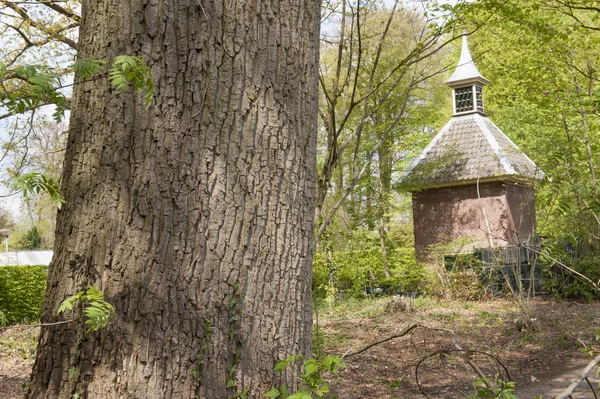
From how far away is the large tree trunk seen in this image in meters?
2.29

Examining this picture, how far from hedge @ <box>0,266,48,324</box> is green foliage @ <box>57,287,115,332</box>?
450 inches

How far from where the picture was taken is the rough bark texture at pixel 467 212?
1825 centimetres

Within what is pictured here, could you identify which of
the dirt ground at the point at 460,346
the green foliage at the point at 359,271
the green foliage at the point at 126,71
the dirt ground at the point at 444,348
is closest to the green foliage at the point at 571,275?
the dirt ground at the point at 460,346

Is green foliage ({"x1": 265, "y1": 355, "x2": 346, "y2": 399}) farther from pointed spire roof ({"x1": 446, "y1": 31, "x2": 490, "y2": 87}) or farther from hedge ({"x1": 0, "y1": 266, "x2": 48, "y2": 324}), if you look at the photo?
pointed spire roof ({"x1": 446, "y1": 31, "x2": 490, "y2": 87})

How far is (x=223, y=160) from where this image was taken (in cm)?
240

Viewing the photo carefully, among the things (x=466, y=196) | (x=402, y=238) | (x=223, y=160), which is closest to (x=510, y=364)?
(x=223, y=160)

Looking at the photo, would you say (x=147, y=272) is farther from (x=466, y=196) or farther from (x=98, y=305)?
(x=466, y=196)

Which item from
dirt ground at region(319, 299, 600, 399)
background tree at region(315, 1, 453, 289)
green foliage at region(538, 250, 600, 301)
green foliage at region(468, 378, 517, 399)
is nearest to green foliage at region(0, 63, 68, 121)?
green foliage at region(468, 378, 517, 399)

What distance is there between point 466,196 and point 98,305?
1759 centimetres

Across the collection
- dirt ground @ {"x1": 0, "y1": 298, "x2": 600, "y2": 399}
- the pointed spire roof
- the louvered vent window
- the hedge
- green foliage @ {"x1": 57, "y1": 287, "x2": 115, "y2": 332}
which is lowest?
dirt ground @ {"x1": 0, "y1": 298, "x2": 600, "y2": 399}

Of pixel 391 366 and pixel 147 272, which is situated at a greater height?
pixel 147 272

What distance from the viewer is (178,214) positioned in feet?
7.63

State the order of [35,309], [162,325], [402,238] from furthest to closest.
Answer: [402,238], [35,309], [162,325]

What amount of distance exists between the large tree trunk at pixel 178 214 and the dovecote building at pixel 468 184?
15716mm
